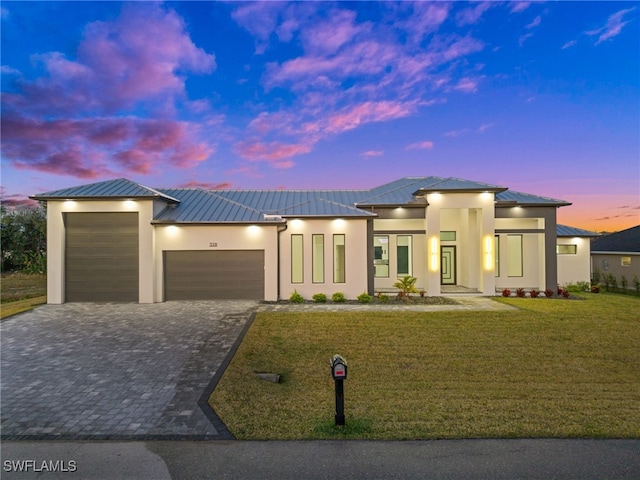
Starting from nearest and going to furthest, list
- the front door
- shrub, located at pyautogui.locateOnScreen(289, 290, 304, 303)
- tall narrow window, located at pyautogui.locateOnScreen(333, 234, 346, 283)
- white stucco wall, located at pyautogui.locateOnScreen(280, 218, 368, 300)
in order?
shrub, located at pyautogui.locateOnScreen(289, 290, 304, 303) < white stucco wall, located at pyautogui.locateOnScreen(280, 218, 368, 300) < tall narrow window, located at pyautogui.locateOnScreen(333, 234, 346, 283) < the front door

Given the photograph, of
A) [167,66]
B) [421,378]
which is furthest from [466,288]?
[167,66]

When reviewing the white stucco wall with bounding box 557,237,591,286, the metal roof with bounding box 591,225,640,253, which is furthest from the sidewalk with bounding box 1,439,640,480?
the metal roof with bounding box 591,225,640,253

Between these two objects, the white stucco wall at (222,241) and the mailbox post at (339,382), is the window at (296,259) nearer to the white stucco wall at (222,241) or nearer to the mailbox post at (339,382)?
the white stucco wall at (222,241)

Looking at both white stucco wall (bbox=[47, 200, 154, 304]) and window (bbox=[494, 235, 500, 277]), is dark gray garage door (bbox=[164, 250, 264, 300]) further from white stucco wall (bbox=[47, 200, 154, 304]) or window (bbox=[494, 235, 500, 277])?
window (bbox=[494, 235, 500, 277])

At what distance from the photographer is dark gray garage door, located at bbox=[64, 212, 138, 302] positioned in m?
13.0

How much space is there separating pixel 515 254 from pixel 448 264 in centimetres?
319

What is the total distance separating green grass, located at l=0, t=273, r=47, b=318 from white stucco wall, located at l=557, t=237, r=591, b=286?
25222mm

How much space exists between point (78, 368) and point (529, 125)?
20465 millimetres

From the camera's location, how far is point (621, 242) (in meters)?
22.2

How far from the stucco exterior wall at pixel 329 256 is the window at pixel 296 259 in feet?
0.48

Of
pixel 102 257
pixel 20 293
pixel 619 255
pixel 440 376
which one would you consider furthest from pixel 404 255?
pixel 20 293

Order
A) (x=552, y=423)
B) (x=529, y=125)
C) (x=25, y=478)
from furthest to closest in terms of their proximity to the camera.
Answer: (x=529, y=125) < (x=552, y=423) < (x=25, y=478)

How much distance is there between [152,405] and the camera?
16.8 feet

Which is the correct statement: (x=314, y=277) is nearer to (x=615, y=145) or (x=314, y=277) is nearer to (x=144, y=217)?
(x=144, y=217)
